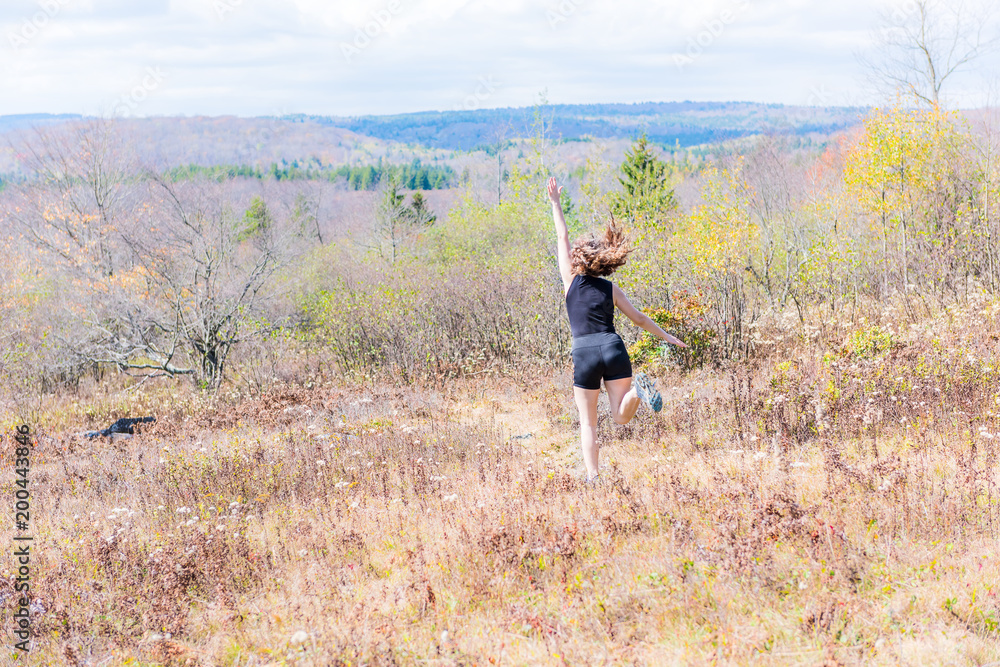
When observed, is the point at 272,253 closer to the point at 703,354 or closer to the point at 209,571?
the point at 703,354

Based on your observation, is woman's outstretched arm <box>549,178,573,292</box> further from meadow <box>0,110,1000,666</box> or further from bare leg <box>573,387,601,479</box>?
meadow <box>0,110,1000,666</box>

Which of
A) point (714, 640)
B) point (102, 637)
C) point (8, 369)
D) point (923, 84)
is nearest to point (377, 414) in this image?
point (102, 637)

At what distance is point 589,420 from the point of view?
14.7 ft

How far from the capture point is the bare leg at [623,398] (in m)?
4.33

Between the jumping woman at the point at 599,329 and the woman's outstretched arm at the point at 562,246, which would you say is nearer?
the jumping woman at the point at 599,329

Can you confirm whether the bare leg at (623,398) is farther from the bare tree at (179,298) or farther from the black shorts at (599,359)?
the bare tree at (179,298)

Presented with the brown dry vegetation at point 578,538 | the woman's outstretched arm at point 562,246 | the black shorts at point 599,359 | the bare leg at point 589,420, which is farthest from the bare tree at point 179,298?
the black shorts at point 599,359

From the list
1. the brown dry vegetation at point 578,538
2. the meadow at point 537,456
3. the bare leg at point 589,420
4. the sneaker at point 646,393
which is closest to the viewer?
the brown dry vegetation at point 578,538

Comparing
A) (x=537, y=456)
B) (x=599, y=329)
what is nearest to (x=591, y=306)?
(x=599, y=329)

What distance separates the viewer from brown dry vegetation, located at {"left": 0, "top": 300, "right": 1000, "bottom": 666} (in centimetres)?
287

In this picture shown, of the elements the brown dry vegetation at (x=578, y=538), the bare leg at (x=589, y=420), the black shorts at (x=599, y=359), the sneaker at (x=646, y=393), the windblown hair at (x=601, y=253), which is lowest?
the brown dry vegetation at (x=578, y=538)

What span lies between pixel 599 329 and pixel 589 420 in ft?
2.11

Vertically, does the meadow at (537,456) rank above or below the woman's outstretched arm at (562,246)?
below

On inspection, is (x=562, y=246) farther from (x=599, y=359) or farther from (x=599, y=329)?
(x=599, y=359)
